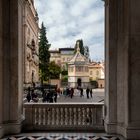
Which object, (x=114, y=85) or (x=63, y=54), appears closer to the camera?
(x=114, y=85)

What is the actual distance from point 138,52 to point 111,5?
6.65 ft

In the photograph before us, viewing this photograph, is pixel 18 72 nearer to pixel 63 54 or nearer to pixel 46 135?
pixel 46 135

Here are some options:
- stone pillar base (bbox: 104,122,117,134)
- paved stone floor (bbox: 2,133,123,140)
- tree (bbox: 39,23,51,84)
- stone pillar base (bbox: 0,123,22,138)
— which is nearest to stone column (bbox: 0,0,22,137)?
stone pillar base (bbox: 0,123,22,138)

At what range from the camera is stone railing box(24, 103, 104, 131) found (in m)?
10.7

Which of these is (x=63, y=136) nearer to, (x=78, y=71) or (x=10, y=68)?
(x=10, y=68)

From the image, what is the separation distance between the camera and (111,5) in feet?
33.9

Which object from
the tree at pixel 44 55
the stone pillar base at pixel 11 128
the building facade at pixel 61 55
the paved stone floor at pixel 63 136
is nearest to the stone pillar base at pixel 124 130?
the paved stone floor at pixel 63 136

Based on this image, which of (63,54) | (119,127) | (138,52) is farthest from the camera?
(63,54)

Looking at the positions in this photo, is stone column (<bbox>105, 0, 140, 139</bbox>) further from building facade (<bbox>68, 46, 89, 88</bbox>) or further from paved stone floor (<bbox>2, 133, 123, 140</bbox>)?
building facade (<bbox>68, 46, 89, 88</bbox>)

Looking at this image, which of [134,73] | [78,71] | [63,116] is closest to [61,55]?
[78,71]

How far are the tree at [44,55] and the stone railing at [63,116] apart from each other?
78.1 metres

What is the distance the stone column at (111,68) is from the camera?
10.1 metres

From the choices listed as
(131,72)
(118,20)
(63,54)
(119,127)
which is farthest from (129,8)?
(63,54)

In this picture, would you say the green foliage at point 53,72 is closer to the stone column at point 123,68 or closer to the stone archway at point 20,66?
the stone archway at point 20,66
